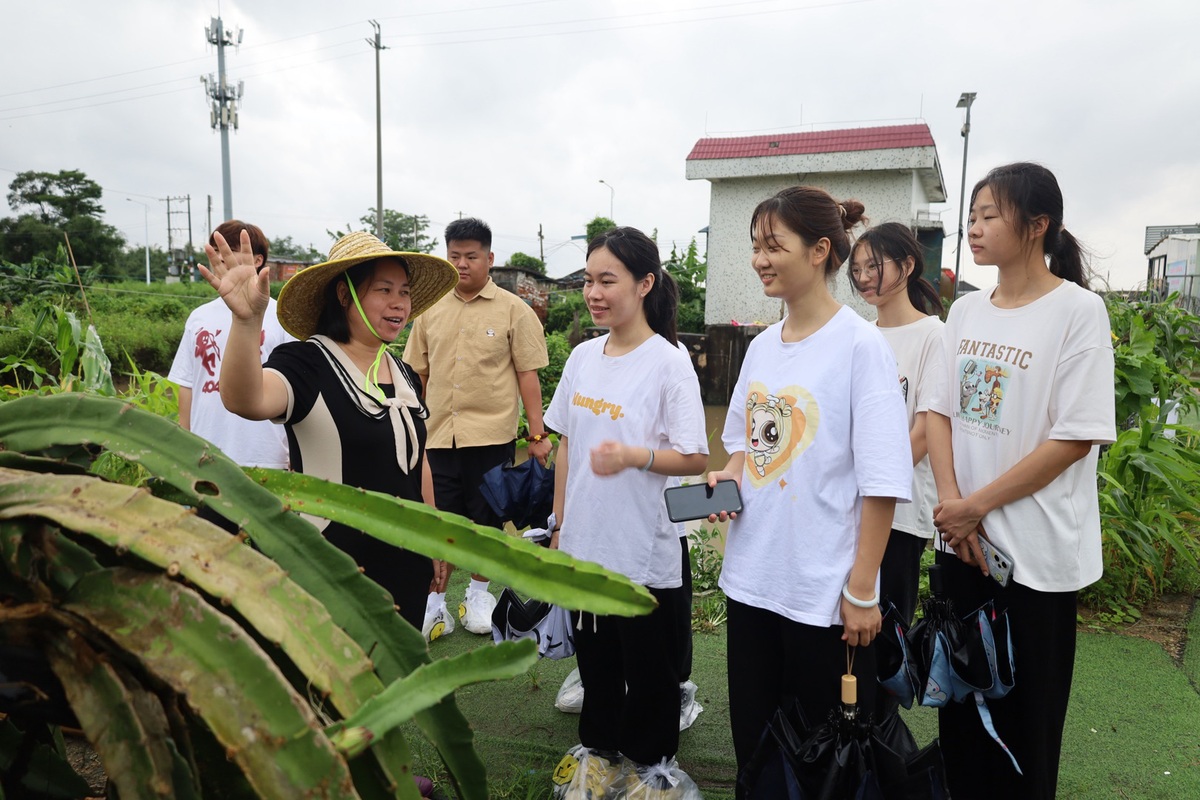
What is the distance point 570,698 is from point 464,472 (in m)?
1.27

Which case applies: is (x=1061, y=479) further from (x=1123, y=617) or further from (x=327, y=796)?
(x=1123, y=617)

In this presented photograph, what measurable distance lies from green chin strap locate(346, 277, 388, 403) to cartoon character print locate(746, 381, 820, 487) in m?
1.02

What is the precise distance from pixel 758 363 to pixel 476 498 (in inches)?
83.3

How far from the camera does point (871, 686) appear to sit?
6.75 ft

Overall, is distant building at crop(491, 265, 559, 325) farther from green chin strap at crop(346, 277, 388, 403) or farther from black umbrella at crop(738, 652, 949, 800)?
black umbrella at crop(738, 652, 949, 800)

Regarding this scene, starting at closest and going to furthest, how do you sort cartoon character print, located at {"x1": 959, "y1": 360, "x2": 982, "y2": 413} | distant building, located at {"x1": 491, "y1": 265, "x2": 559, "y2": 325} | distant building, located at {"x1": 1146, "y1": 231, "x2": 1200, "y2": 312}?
cartoon character print, located at {"x1": 959, "y1": 360, "x2": 982, "y2": 413} → distant building, located at {"x1": 491, "y1": 265, "x2": 559, "y2": 325} → distant building, located at {"x1": 1146, "y1": 231, "x2": 1200, "y2": 312}

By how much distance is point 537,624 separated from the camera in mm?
2664

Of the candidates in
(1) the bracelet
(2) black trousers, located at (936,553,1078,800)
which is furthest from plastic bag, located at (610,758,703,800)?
(1) the bracelet

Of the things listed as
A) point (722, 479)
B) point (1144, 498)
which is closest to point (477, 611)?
point (722, 479)

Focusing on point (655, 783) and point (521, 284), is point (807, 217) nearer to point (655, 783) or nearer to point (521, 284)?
point (655, 783)

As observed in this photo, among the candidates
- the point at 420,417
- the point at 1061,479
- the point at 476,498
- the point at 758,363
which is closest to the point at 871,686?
the point at 1061,479

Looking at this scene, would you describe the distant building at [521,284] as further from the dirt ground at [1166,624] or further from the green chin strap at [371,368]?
the green chin strap at [371,368]

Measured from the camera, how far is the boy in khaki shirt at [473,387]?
395cm

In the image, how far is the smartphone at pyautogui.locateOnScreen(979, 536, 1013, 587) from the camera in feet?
6.92
